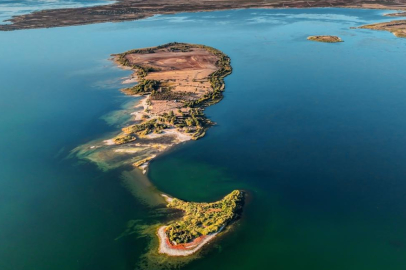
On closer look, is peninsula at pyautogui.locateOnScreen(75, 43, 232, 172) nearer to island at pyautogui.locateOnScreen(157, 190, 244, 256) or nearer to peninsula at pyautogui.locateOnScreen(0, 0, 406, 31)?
island at pyautogui.locateOnScreen(157, 190, 244, 256)

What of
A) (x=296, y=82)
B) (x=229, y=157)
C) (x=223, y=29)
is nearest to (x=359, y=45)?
(x=296, y=82)

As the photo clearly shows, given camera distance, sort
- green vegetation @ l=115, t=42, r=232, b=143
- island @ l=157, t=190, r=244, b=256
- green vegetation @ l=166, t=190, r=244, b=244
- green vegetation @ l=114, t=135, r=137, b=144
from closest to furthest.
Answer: island @ l=157, t=190, r=244, b=256, green vegetation @ l=166, t=190, r=244, b=244, green vegetation @ l=114, t=135, r=137, b=144, green vegetation @ l=115, t=42, r=232, b=143

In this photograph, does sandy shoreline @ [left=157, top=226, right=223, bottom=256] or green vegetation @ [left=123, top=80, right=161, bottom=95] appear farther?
green vegetation @ [left=123, top=80, right=161, bottom=95]

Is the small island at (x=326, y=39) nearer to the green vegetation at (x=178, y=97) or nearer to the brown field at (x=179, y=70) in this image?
the green vegetation at (x=178, y=97)

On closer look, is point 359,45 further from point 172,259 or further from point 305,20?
point 172,259

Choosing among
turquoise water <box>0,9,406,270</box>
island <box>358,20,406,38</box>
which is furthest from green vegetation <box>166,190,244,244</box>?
island <box>358,20,406,38</box>

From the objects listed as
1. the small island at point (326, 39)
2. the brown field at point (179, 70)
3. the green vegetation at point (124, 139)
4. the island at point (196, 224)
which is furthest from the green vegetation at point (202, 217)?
the small island at point (326, 39)
